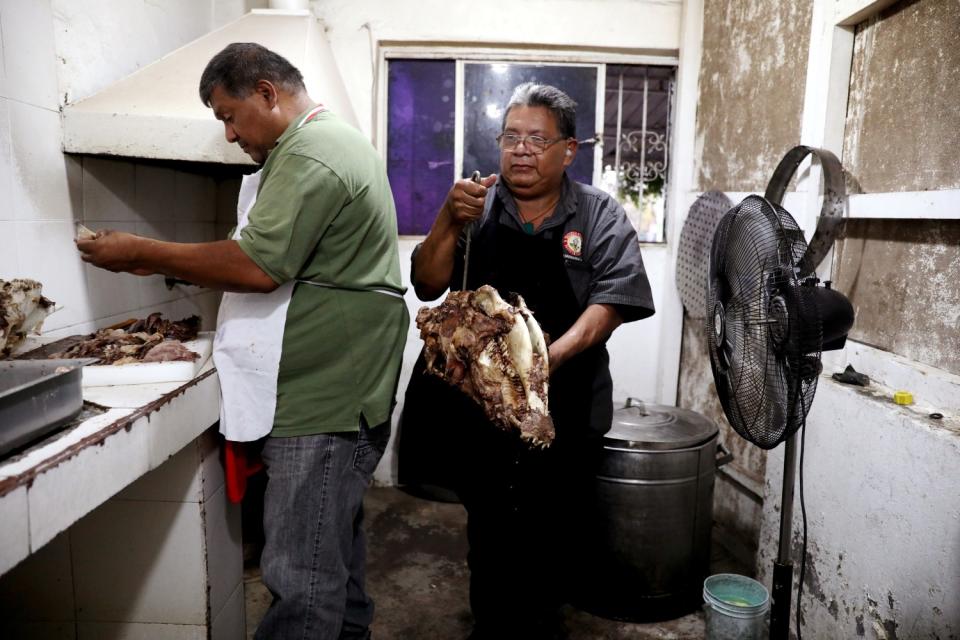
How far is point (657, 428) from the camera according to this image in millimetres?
2975

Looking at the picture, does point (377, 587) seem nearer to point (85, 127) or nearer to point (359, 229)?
point (359, 229)

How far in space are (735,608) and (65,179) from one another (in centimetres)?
308

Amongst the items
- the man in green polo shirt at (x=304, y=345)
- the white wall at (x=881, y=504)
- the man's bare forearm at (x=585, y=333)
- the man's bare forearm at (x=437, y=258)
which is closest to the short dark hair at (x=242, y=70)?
the man in green polo shirt at (x=304, y=345)

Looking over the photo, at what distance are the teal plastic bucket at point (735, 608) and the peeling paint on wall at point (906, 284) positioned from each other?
1.09 meters

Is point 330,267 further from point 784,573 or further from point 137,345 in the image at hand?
point 784,573

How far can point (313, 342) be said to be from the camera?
1965 mm

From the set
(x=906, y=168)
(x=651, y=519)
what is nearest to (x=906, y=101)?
(x=906, y=168)

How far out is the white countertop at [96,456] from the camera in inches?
47.6

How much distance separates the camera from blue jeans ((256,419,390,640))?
195 cm

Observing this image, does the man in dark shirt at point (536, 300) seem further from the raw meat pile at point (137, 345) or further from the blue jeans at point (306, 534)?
the raw meat pile at point (137, 345)

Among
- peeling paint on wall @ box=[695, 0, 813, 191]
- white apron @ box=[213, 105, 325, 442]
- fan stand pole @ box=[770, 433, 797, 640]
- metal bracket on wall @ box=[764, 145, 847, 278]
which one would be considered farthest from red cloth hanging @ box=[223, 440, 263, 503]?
peeling paint on wall @ box=[695, 0, 813, 191]

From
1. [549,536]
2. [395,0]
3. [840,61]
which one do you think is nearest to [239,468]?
[549,536]

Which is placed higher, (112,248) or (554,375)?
(112,248)

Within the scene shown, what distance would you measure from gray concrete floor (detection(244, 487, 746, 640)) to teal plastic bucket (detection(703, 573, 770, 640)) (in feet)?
1.21
